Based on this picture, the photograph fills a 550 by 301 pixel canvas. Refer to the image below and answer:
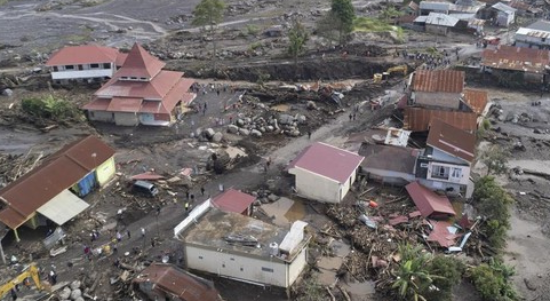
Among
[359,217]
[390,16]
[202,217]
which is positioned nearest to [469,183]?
[359,217]

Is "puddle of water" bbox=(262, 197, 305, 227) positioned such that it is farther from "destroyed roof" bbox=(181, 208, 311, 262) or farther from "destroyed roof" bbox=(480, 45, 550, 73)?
"destroyed roof" bbox=(480, 45, 550, 73)

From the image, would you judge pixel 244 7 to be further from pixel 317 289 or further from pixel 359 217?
pixel 317 289

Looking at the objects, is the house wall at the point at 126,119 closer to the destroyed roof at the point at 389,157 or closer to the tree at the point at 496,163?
the destroyed roof at the point at 389,157

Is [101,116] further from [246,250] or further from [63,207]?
[246,250]

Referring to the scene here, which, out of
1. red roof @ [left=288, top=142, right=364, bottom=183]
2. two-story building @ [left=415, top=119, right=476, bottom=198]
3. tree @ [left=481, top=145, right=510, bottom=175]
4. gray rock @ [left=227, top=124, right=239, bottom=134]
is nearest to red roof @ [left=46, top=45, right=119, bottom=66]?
gray rock @ [left=227, top=124, right=239, bottom=134]

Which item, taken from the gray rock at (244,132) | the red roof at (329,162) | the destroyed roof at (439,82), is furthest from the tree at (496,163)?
the gray rock at (244,132)

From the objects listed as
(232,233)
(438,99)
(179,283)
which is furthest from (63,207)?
(438,99)
